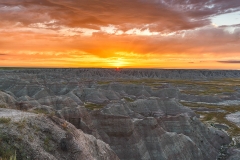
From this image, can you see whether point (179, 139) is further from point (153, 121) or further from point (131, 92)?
point (131, 92)

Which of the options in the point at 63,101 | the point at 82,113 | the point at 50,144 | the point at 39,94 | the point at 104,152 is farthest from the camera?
the point at 39,94

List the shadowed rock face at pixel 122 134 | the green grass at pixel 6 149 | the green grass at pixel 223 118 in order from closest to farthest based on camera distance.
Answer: the green grass at pixel 6 149, the shadowed rock face at pixel 122 134, the green grass at pixel 223 118

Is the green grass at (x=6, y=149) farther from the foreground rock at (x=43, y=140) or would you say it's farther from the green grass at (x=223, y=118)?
the green grass at (x=223, y=118)

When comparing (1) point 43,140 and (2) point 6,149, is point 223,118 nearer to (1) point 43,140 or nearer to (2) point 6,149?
A: (1) point 43,140

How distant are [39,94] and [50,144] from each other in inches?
2841

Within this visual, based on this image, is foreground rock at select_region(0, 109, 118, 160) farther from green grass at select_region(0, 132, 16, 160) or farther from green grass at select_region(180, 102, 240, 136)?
green grass at select_region(180, 102, 240, 136)

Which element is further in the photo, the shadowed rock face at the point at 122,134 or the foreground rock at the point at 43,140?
the shadowed rock face at the point at 122,134

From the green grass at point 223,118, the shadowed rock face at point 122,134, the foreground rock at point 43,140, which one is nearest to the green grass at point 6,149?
the foreground rock at point 43,140

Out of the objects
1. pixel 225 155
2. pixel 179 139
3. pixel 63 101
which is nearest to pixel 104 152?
pixel 179 139

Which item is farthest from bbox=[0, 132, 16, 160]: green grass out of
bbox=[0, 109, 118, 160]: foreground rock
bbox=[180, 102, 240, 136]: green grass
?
bbox=[180, 102, 240, 136]: green grass

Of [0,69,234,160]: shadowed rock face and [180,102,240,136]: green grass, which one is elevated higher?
[0,69,234,160]: shadowed rock face

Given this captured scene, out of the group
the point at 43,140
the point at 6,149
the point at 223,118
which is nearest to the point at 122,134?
the point at 43,140

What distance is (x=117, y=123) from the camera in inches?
1299

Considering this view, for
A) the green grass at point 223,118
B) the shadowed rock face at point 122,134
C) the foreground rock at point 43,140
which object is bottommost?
the green grass at point 223,118
